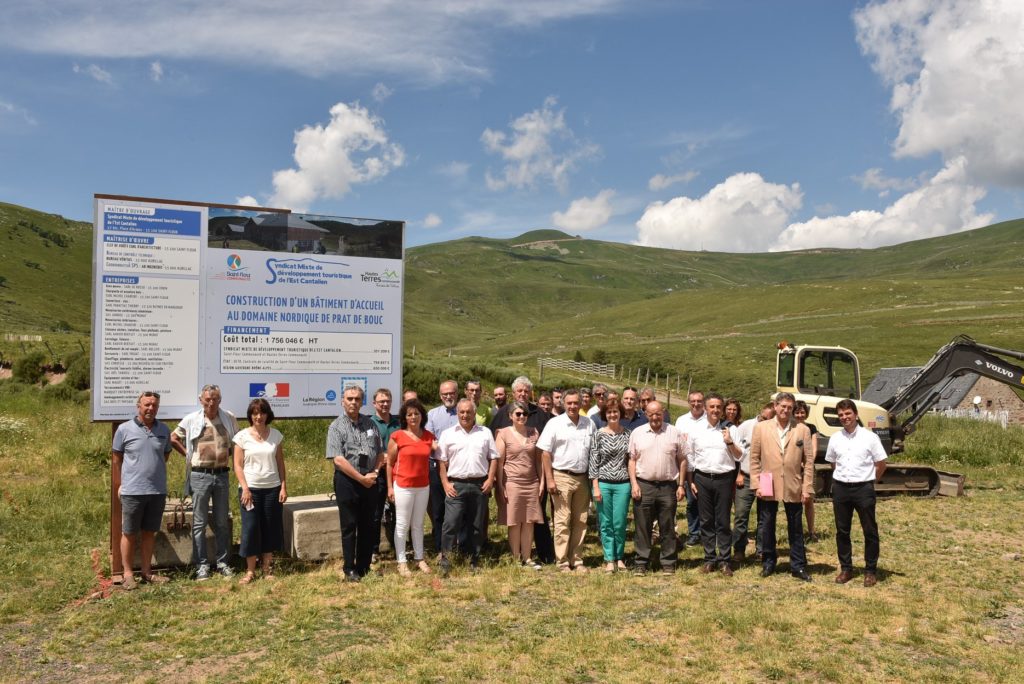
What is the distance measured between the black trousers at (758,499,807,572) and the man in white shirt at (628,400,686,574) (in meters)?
0.89

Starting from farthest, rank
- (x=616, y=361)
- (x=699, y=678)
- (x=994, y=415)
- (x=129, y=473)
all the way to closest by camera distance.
A: (x=616, y=361) → (x=994, y=415) → (x=129, y=473) → (x=699, y=678)

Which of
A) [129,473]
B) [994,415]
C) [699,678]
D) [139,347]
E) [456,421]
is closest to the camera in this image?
[699,678]

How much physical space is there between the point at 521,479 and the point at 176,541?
3.65m

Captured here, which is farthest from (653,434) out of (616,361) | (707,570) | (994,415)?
(616,361)

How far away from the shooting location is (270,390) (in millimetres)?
8344

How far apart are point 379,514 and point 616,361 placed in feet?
200

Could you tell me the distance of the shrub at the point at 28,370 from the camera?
851 inches

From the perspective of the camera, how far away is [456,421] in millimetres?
8500

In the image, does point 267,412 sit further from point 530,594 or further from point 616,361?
point 616,361

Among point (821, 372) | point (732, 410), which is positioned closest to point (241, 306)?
point (732, 410)

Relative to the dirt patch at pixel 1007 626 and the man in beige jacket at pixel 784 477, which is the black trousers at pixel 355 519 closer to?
→ the man in beige jacket at pixel 784 477

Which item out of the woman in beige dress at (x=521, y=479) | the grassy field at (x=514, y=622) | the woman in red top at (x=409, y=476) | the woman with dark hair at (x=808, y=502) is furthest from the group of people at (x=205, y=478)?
the woman with dark hair at (x=808, y=502)

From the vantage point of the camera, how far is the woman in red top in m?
7.70

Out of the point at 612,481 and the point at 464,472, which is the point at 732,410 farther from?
the point at 464,472
